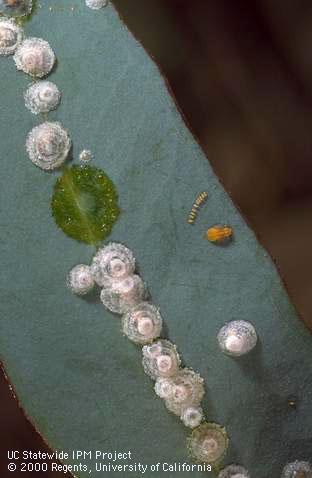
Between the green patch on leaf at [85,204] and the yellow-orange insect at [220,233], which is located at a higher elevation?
the green patch on leaf at [85,204]

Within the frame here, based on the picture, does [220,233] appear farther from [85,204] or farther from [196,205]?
[85,204]

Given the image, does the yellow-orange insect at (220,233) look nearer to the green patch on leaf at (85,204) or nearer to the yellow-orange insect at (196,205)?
the yellow-orange insect at (196,205)

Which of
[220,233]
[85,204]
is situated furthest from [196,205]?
[85,204]

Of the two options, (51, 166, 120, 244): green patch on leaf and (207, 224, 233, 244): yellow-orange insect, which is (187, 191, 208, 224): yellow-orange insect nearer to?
(207, 224, 233, 244): yellow-orange insect

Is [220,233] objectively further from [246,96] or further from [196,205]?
[246,96]

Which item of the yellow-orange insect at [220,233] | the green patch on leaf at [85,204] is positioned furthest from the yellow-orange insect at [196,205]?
the green patch on leaf at [85,204]
